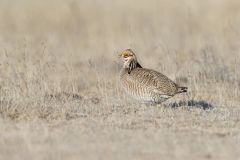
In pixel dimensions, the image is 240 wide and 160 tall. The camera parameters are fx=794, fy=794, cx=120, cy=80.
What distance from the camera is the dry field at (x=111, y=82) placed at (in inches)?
380

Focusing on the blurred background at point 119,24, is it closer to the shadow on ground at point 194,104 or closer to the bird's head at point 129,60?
the shadow on ground at point 194,104

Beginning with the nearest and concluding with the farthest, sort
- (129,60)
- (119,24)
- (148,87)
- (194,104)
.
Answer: (148,87) < (129,60) < (194,104) < (119,24)

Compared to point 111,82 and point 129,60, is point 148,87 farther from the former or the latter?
point 111,82

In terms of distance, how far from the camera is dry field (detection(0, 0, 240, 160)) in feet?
31.7

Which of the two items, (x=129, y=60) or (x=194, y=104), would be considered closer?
(x=129, y=60)

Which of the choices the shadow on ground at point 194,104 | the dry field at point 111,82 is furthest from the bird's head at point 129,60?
the shadow on ground at point 194,104

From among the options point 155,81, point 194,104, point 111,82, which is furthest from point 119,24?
point 155,81

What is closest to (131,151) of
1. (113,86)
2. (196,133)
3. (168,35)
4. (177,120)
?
(196,133)

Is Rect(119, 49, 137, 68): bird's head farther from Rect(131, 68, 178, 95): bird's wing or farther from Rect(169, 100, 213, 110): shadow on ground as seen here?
Rect(169, 100, 213, 110): shadow on ground

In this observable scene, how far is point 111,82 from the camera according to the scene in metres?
16.0

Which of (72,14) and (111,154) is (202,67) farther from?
(72,14)

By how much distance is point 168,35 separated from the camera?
70.8 feet

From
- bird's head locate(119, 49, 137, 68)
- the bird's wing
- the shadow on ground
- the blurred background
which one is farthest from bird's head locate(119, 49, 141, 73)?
the blurred background

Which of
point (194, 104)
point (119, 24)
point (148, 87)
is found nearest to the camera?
point (148, 87)
